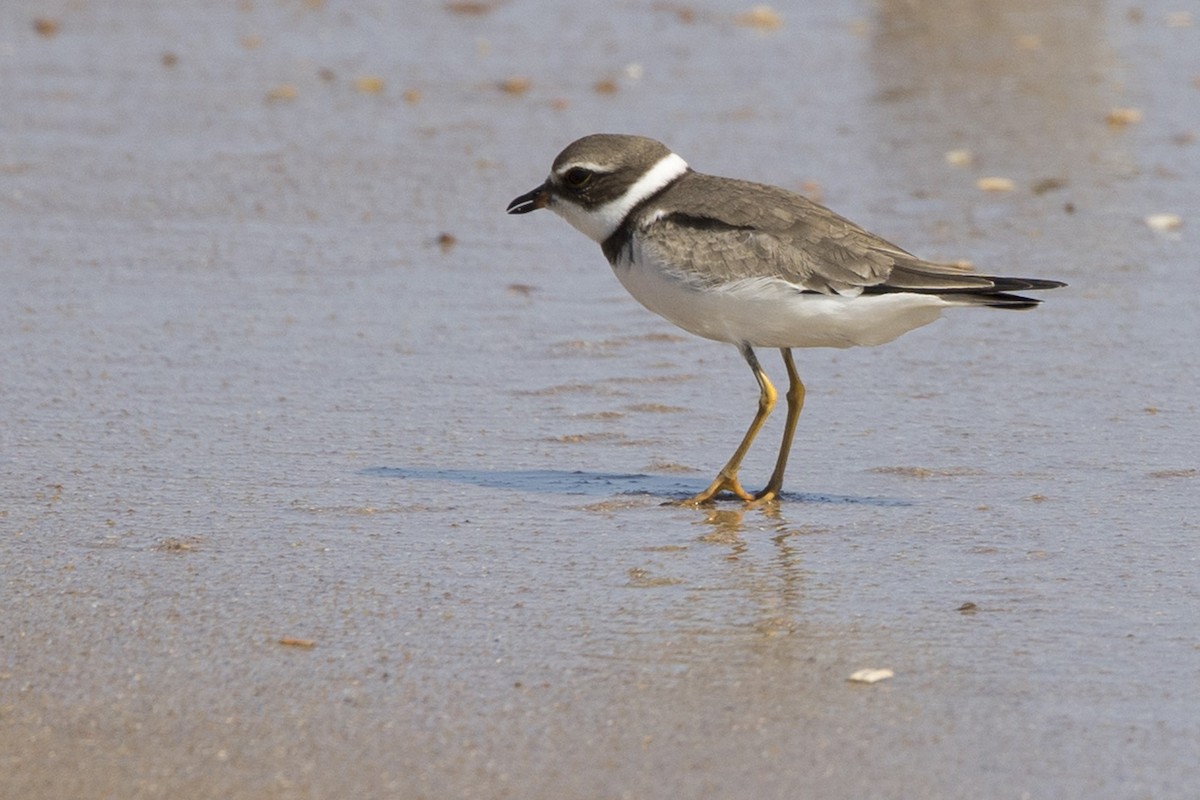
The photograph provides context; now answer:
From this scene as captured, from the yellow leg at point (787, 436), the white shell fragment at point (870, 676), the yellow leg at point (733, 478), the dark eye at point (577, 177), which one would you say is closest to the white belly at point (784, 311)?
the yellow leg at point (733, 478)

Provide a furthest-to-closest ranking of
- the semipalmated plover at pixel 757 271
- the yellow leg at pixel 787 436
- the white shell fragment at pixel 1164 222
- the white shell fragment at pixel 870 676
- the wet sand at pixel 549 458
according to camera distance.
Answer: the white shell fragment at pixel 1164 222
the yellow leg at pixel 787 436
the semipalmated plover at pixel 757 271
the white shell fragment at pixel 870 676
the wet sand at pixel 549 458

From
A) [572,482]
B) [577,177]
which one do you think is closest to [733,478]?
[572,482]

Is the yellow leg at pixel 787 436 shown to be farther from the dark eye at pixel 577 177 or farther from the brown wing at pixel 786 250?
the dark eye at pixel 577 177

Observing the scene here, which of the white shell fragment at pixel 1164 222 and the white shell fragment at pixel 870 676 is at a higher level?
the white shell fragment at pixel 870 676

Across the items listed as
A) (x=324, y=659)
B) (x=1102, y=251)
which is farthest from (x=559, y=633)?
(x=1102, y=251)

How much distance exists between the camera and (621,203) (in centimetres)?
561

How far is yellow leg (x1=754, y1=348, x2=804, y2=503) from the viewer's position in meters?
5.39

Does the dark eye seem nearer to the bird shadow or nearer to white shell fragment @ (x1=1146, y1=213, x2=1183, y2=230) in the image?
the bird shadow

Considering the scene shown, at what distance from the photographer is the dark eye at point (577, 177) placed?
18.6 ft

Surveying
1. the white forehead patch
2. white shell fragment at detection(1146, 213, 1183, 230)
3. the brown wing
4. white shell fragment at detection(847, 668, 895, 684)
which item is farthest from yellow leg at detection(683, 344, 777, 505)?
white shell fragment at detection(1146, 213, 1183, 230)

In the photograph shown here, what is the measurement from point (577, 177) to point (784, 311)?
87 centimetres

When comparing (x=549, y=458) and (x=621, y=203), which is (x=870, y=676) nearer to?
(x=549, y=458)

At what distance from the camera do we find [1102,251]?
7906 millimetres

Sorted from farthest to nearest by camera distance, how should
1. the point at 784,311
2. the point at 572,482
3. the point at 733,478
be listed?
the point at 572,482 → the point at 733,478 → the point at 784,311
